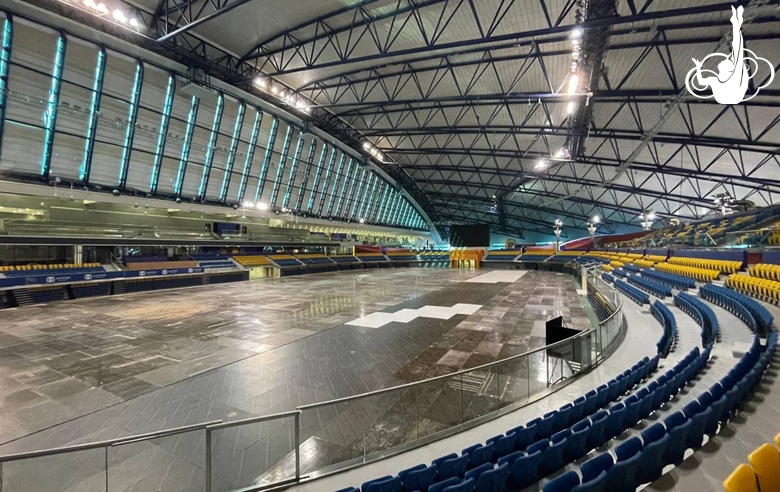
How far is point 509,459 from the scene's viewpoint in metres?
3.32

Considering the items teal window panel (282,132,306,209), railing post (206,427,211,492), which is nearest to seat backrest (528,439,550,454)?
railing post (206,427,211,492)

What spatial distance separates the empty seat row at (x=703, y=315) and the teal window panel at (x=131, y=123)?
1101 inches

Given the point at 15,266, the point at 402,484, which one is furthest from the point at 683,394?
the point at 15,266

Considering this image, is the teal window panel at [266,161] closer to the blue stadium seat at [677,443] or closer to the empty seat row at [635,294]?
the empty seat row at [635,294]

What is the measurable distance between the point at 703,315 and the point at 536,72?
14054 mm

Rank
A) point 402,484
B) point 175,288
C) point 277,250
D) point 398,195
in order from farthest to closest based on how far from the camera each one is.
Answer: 1. point 398,195
2. point 277,250
3. point 175,288
4. point 402,484

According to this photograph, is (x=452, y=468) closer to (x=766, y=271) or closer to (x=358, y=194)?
(x=766, y=271)

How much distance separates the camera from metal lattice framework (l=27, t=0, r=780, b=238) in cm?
1216

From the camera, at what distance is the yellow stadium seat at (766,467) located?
7.52ft

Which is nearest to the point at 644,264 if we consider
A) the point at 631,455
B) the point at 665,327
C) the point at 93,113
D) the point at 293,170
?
the point at 665,327

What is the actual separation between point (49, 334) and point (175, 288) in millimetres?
14485

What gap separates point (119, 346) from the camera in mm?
9445

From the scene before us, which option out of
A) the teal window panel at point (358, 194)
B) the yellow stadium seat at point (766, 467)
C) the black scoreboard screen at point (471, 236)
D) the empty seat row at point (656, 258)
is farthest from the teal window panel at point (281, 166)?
the empty seat row at point (656, 258)

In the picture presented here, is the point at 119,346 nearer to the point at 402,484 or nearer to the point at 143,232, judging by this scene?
the point at 402,484
